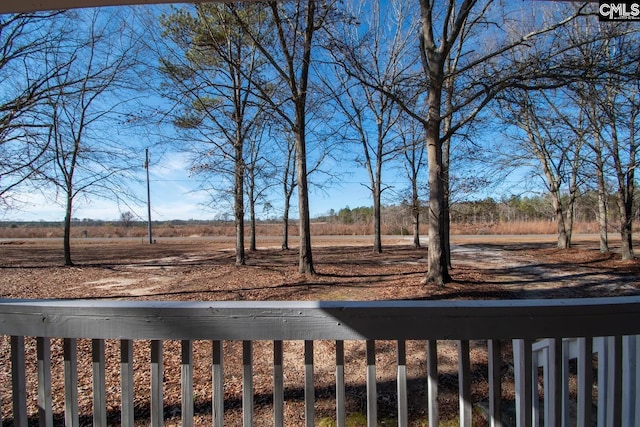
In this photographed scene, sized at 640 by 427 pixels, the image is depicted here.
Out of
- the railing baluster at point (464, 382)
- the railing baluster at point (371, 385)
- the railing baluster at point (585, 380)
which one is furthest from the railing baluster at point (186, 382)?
the railing baluster at point (585, 380)

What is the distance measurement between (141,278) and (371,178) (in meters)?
10.9

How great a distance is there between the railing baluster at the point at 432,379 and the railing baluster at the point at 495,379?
20 centimetres

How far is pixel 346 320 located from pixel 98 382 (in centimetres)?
103

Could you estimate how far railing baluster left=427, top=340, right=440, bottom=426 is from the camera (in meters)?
1.16

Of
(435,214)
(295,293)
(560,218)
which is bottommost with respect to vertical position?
(295,293)

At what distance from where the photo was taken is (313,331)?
1120mm

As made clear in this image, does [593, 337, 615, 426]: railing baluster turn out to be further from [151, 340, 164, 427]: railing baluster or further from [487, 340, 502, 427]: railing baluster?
[151, 340, 164, 427]: railing baluster

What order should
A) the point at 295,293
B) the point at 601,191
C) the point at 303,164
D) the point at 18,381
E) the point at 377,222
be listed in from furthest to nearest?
the point at 377,222 < the point at 601,191 < the point at 303,164 < the point at 295,293 < the point at 18,381

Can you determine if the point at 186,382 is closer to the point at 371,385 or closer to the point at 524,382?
the point at 371,385

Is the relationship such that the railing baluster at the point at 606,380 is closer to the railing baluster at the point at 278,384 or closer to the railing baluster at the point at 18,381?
the railing baluster at the point at 278,384

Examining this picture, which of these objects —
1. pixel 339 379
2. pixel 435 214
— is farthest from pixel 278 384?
pixel 435 214

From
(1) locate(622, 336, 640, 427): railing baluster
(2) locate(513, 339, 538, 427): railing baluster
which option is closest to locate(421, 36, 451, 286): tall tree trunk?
(1) locate(622, 336, 640, 427): railing baluster

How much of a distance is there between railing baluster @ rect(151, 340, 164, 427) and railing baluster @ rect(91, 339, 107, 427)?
193 mm

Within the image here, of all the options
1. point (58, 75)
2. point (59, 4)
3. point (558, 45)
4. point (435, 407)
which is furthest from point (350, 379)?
point (58, 75)
